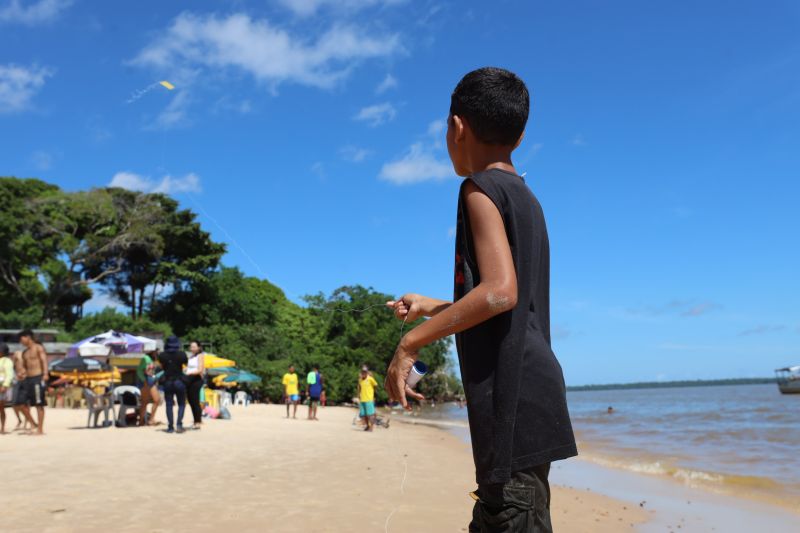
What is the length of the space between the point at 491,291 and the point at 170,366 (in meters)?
12.2

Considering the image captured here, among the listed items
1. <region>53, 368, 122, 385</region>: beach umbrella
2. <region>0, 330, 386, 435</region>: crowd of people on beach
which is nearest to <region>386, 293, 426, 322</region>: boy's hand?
<region>0, 330, 386, 435</region>: crowd of people on beach

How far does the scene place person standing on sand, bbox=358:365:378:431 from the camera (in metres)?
16.9

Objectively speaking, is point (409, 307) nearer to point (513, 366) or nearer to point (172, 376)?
point (513, 366)

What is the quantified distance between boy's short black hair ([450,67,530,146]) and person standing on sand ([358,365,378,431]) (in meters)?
14.8

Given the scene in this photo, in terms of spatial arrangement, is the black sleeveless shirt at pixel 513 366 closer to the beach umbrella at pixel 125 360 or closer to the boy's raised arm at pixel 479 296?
the boy's raised arm at pixel 479 296

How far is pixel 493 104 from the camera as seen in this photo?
1876 millimetres

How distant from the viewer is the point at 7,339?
3117 cm

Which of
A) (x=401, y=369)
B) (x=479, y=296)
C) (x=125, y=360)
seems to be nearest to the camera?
(x=479, y=296)

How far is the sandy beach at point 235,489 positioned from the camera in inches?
217

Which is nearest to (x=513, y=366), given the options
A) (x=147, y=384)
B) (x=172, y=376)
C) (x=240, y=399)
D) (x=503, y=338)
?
(x=503, y=338)

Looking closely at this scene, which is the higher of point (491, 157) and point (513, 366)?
point (491, 157)

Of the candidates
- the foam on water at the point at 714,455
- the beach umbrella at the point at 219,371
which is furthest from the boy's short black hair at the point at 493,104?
the beach umbrella at the point at 219,371

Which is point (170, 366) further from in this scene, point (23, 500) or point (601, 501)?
point (601, 501)

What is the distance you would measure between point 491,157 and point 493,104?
0.16 m
